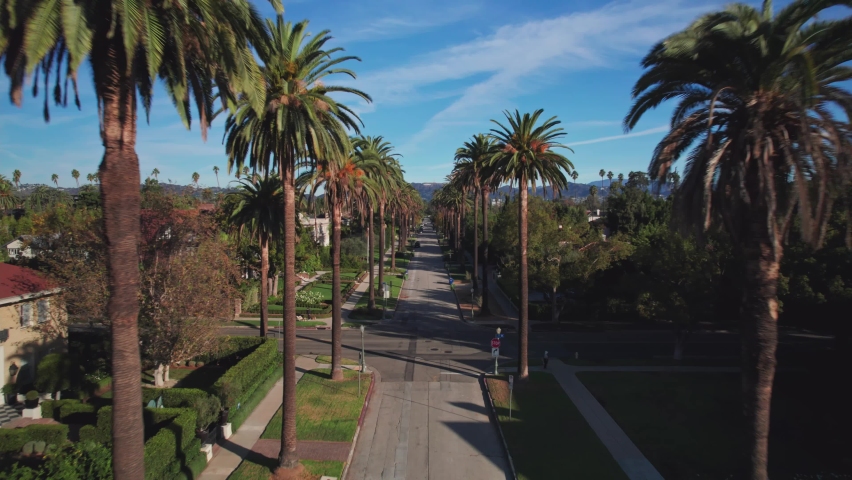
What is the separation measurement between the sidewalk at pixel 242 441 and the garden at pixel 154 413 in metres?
0.31

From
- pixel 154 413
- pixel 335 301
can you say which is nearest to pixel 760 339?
pixel 154 413

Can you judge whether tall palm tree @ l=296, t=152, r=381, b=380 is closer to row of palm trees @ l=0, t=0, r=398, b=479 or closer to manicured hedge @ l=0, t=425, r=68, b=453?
manicured hedge @ l=0, t=425, r=68, b=453

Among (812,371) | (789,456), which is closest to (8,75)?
(789,456)

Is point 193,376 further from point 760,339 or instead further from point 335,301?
point 760,339

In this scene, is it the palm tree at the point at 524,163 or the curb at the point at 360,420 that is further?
the palm tree at the point at 524,163

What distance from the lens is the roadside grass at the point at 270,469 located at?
52.4 feet

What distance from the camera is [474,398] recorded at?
2377cm

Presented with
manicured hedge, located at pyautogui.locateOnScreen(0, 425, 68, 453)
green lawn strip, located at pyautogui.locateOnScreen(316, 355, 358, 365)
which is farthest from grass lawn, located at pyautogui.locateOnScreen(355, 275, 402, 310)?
manicured hedge, located at pyautogui.locateOnScreen(0, 425, 68, 453)

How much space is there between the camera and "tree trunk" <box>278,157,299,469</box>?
1623 centimetres

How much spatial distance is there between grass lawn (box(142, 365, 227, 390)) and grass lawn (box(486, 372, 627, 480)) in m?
13.6

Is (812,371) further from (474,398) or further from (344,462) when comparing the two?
(344,462)

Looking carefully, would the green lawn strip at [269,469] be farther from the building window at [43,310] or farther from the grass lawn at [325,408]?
the building window at [43,310]

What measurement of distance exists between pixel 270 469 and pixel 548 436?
9664 mm

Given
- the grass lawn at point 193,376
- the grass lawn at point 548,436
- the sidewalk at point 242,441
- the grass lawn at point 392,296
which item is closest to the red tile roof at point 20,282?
the grass lawn at point 193,376
